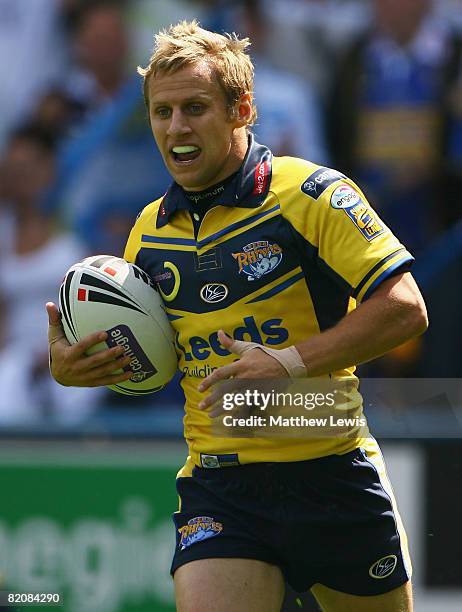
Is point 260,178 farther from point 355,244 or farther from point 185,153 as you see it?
point 355,244

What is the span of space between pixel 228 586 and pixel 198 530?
0.78 ft

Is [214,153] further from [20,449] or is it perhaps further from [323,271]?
[20,449]

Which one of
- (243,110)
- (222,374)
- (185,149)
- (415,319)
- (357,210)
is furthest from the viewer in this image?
(243,110)

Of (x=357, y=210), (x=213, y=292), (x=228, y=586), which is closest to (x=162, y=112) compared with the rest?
(x=213, y=292)

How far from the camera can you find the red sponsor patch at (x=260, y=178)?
→ 3768mm

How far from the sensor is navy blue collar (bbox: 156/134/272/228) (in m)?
3.77

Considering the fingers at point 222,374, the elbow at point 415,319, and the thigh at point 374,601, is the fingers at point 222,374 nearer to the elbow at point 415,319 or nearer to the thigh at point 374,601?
the elbow at point 415,319

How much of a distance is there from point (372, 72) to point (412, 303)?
490 centimetres

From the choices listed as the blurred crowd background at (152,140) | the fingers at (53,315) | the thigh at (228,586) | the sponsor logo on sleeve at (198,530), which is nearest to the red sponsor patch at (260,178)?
the fingers at (53,315)

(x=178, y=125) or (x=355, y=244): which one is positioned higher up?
(x=178, y=125)

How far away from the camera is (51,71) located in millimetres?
8617

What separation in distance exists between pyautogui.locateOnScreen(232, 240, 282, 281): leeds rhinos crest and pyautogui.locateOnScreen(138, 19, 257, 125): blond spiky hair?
48 cm

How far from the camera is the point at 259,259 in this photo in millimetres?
3689

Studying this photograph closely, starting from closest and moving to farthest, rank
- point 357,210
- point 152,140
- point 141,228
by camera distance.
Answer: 1. point 357,210
2. point 141,228
3. point 152,140
